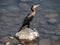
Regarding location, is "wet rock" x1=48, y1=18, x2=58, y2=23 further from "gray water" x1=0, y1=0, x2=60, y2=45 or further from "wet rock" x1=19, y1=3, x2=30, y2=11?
"wet rock" x1=19, y1=3, x2=30, y2=11

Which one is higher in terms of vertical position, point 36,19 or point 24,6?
point 24,6

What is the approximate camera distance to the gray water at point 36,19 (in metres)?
A: 11.4

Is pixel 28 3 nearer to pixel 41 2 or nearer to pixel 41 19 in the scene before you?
pixel 41 2

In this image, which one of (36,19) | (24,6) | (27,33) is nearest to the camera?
(27,33)

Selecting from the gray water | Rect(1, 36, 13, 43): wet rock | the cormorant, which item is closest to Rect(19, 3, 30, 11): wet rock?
the gray water

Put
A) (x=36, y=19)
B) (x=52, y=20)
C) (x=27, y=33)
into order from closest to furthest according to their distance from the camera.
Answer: (x=27, y=33) → (x=52, y=20) → (x=36, y=19)

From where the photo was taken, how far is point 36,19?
12.9 m

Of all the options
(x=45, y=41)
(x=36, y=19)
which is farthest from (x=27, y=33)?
(x=36, y=19)

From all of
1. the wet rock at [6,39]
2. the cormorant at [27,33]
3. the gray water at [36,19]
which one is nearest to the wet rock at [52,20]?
the gray water at [36,19]

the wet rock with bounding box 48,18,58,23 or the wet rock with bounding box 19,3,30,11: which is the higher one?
the wet rock with bounding box 19,3,30,11

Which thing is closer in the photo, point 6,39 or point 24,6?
point 6,39

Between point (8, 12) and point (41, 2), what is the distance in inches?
72.5

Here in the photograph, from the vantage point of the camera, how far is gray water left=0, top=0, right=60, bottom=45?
1144 cm

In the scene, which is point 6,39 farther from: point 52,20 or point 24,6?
point 24,6
